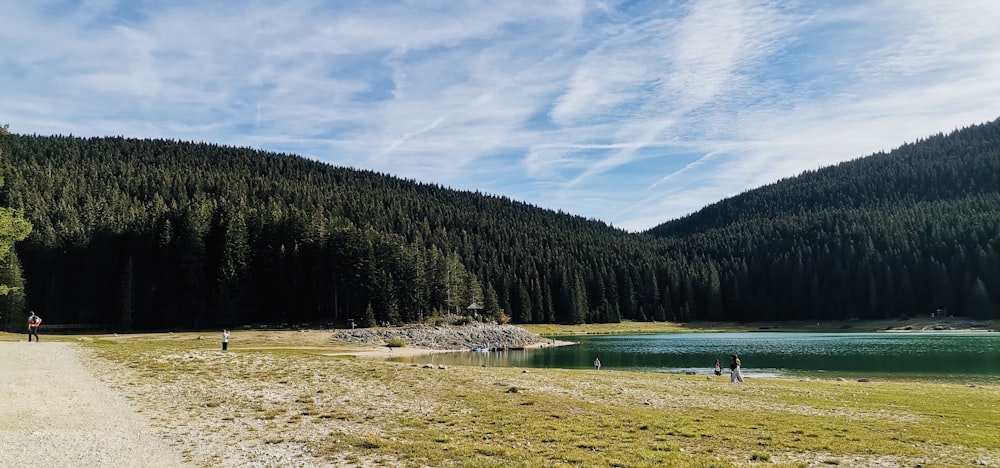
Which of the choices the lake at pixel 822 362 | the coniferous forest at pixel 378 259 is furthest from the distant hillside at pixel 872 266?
the lake at pixel 822 362

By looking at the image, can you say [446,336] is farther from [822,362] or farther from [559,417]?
[559,417]

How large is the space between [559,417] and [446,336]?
64827mm

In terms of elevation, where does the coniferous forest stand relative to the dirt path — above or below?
above

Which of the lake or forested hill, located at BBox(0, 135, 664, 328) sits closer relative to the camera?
the lake

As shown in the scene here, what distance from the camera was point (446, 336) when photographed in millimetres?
80750

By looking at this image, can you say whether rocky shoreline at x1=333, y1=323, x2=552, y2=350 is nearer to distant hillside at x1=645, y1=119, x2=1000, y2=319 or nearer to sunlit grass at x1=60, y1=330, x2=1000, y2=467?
sunlit grass at x1=60, y1=330, x2=1000, y2=467

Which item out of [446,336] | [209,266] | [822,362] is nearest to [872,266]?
[822,362]

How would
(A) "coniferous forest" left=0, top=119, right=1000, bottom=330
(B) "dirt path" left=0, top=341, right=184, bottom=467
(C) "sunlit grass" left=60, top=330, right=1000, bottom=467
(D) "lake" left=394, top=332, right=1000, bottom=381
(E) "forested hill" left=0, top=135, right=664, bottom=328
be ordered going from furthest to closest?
(A) "coniferous forest" left=0, top=119, right=1000, bottom=330, (E) "forested hill" left=0, top=135, right=664, bottom=328, (D) "lake" left=394, top=332, right=1000, bottom=381, (C) "sunlit grass" left=60, top=330, right=1000, bottom=467, (B) "dirt path" left=0, top=341, right=184, bottom=467

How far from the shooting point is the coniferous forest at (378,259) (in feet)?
280

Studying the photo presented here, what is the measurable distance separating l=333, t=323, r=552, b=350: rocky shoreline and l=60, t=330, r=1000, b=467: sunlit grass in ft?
141

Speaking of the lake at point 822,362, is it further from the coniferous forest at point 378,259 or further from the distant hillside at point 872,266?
the distant hillside at point 872,266

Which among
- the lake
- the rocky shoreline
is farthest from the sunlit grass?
the rocky shoreline

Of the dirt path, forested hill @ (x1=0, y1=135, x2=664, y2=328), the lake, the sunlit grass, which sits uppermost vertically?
forested hill @ (x1=0, y1=135, x2=664, y2=328)

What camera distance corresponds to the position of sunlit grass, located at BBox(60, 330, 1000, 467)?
12.5 metres
